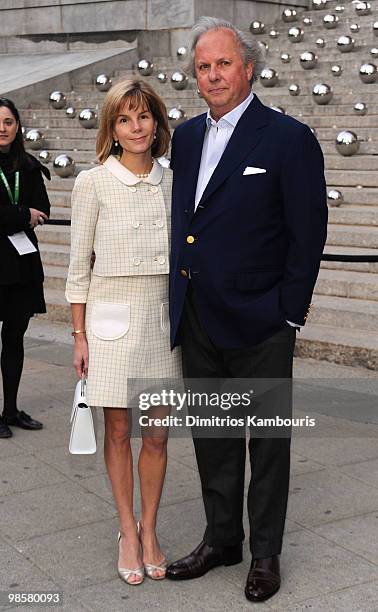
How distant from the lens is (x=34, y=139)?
12.9 meters

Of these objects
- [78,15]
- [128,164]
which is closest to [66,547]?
[128,164]

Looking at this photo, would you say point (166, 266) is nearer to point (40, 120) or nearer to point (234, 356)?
point (234, 356)

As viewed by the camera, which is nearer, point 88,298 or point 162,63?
point 88,298

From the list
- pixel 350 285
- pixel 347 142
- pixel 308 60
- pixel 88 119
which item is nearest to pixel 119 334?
pixel 350 285

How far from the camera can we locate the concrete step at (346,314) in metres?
7.64

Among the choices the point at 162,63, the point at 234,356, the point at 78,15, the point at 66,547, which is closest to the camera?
the point at 234,356

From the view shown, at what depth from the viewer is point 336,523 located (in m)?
4.66

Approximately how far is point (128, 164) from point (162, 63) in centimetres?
1189

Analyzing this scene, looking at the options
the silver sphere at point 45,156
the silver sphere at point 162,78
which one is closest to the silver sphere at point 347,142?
the silver sphere at point 45,156

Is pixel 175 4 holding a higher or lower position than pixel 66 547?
higher

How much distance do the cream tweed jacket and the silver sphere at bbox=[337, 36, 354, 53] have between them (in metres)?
9.77

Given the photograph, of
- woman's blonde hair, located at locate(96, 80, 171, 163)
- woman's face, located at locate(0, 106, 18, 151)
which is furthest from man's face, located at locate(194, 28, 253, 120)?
woman's face, located at locate(0, 106, 18, 151)

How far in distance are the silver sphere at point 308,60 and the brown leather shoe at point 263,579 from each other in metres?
9.78

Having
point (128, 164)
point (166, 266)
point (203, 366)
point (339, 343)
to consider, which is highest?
point (128, 164)
